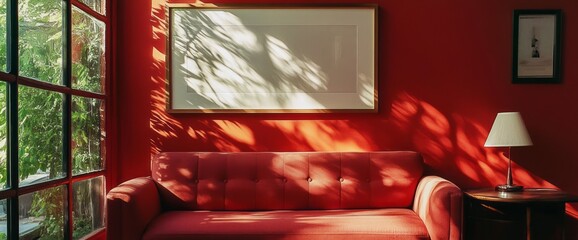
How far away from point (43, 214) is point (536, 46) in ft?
11.5

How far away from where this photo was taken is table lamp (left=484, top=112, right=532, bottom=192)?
3.45m

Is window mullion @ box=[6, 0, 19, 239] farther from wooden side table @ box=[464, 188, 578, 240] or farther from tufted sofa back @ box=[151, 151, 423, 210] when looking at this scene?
wooden side table @ box=[464, 188, 578, 240]

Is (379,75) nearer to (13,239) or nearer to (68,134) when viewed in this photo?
(68,134)

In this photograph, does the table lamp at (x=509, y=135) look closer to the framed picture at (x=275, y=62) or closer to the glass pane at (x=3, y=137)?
the framed picture at (x=275, y=62)

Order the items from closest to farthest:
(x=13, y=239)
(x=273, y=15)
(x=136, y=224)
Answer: (x=13, y=239), (x=136, y=224), (x=273, y=15)

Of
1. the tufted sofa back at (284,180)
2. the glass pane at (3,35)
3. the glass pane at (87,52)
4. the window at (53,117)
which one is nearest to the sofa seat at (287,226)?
the tufted sofa back at (284,180)

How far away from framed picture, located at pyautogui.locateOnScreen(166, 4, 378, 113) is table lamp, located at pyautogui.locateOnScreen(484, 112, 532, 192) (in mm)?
855

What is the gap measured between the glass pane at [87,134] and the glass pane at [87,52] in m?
0.12

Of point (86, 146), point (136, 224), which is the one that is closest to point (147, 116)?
point (86, 146)

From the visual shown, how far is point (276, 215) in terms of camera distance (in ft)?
10.7

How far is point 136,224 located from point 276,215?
0.87 meters

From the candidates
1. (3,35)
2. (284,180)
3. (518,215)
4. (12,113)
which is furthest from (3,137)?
(518,215)

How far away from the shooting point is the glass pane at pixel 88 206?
10.8 ft

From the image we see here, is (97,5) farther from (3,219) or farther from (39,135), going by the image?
(3,219)
